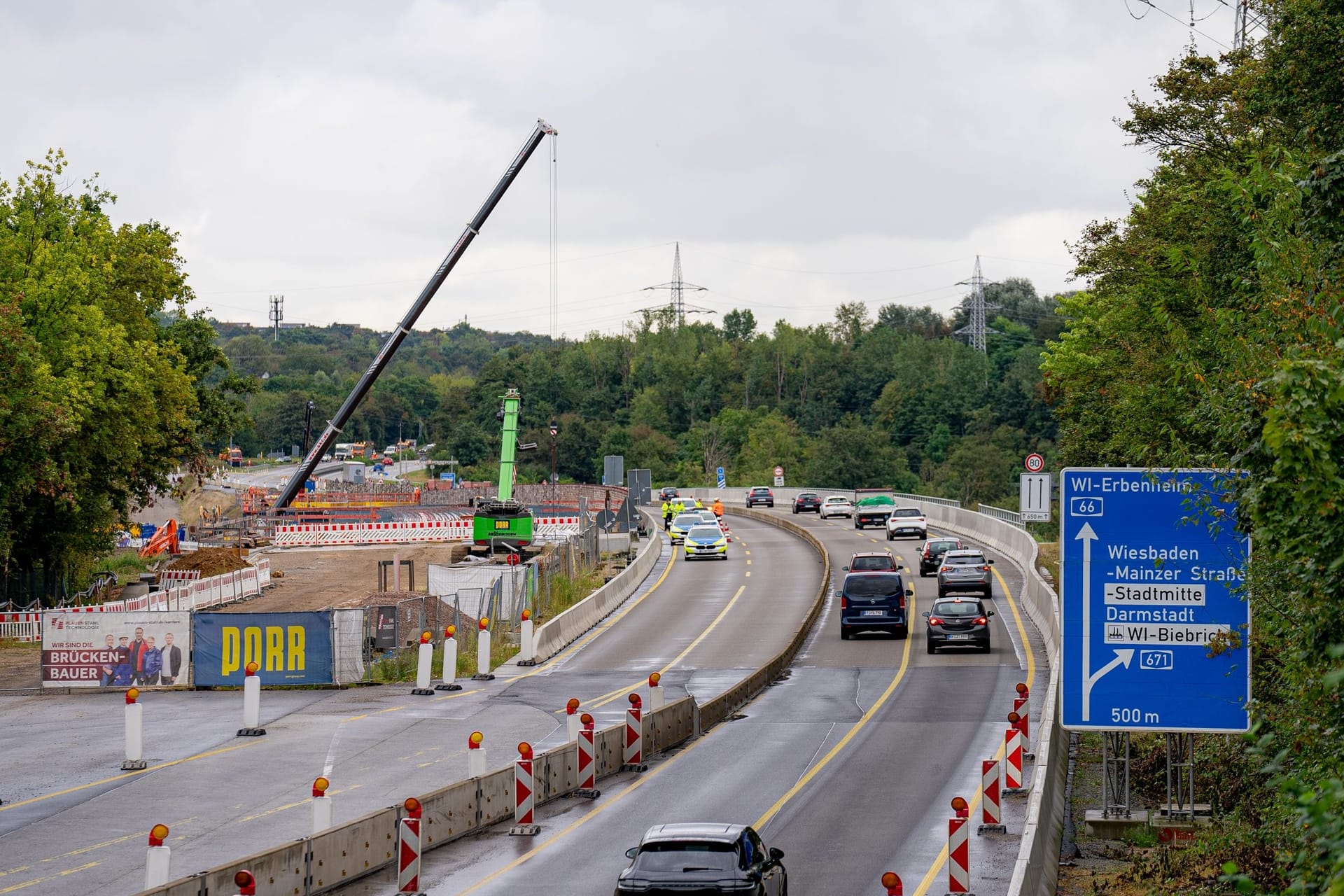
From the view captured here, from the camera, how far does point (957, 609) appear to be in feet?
122

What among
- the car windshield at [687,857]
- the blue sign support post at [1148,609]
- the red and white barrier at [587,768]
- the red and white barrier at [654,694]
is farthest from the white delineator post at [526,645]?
the blue sign support post at [1148,609]

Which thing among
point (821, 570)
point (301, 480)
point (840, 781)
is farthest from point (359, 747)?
point (301, 480)

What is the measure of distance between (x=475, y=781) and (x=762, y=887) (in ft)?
22.4

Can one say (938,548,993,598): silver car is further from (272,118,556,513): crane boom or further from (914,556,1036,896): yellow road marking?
(272,118,556,513): crane boom

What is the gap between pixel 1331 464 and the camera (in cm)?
962

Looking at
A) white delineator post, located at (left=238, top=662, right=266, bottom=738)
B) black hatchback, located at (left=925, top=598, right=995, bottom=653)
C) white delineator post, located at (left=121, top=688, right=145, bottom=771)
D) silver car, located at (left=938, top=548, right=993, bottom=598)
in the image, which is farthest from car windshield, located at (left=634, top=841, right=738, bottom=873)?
silver car, located at (left=938, top=548, right=993, bottom=598)

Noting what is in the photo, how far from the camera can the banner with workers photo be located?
3328 cm

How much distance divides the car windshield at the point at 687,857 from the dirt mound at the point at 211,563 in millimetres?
50830

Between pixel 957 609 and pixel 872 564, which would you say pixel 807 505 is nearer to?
pixel 872 564

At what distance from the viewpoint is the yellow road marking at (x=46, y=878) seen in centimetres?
1670

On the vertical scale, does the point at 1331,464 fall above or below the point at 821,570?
above

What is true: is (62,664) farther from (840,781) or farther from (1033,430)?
(1033,430)

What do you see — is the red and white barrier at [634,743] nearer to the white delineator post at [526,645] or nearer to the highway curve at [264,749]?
the highway curve at [264,749]

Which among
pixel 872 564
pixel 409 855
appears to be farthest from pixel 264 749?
pixel 872 564
